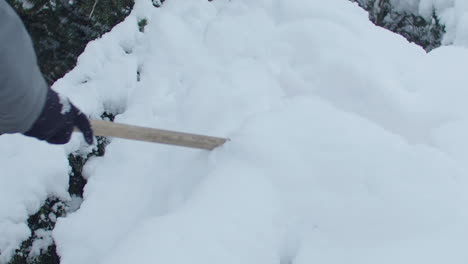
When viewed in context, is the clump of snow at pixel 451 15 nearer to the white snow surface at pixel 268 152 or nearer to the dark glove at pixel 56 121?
the white snow surface at pixel 268 152

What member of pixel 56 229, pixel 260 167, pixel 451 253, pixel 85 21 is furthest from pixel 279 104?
pixel 85 21

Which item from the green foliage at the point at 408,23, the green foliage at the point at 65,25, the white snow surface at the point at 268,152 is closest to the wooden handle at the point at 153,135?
the white snow surface at the point at 268,152

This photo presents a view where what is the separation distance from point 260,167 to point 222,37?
124cm

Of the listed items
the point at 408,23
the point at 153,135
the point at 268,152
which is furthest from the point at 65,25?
the point at 408,23

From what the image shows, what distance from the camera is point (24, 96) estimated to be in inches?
54.2

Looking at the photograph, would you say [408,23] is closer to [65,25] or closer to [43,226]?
[65,25]

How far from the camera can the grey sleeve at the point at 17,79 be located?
1.28m

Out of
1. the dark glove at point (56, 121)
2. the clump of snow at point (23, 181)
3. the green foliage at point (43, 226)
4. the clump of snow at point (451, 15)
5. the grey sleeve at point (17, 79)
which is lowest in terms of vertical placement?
the green foliage at point (43, 226)

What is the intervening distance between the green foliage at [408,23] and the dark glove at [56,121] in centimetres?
413

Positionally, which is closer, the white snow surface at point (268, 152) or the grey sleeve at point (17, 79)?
the grey sleeve at point (17, 79)

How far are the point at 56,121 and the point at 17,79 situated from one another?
261 millimetres

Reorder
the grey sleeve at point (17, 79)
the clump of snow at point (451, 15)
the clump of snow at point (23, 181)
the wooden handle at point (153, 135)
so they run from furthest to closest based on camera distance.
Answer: the clump of snow at point (451, 15), the clump of snow at point (23, 181), the wooden handle at point (153, 135), the grey sleeve at point (17, 79)

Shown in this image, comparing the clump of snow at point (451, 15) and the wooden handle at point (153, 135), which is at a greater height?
the clump of snow at point (451, 15)

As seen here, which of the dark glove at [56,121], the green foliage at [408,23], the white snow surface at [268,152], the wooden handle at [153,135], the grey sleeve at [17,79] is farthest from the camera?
the green foliage at [408,23]
